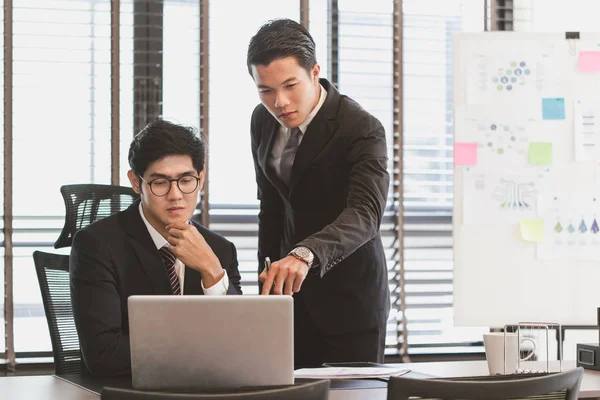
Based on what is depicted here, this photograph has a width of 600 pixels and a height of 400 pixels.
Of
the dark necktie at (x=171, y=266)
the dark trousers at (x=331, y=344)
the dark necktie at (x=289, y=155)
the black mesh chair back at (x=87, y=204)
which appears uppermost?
the dark necktie at (x=289, y=155)

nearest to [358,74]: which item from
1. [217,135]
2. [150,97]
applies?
[217,135]

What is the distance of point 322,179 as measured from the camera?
94.8 inches

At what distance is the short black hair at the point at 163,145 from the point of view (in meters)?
2.19

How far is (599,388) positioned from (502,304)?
1874 millimetres

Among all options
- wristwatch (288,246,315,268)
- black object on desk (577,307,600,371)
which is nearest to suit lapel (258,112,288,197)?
wristwatch (288,246,315,268)

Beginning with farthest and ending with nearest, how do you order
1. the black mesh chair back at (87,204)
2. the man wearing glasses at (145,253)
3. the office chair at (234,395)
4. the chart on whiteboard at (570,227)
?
the chart on whiteboard at (570,227) → the black mesh chair back at (87,204) → the man wearing glasses at (145,253) → the office chair at (234,395)

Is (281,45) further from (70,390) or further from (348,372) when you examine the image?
(70,390)

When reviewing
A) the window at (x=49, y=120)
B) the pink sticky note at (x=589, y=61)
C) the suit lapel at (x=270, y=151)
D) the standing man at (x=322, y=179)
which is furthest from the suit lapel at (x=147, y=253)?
the pink sticky note at (x=589, y=61)

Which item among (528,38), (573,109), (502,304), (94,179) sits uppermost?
(528,38)

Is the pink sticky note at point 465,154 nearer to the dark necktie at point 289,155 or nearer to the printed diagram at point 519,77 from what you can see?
the printed diagram at point 519,77

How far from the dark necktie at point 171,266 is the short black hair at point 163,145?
0.70 feet

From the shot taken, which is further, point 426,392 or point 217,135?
point 217,135

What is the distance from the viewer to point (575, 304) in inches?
144

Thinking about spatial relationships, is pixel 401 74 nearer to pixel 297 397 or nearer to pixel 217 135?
pixel 217 135
